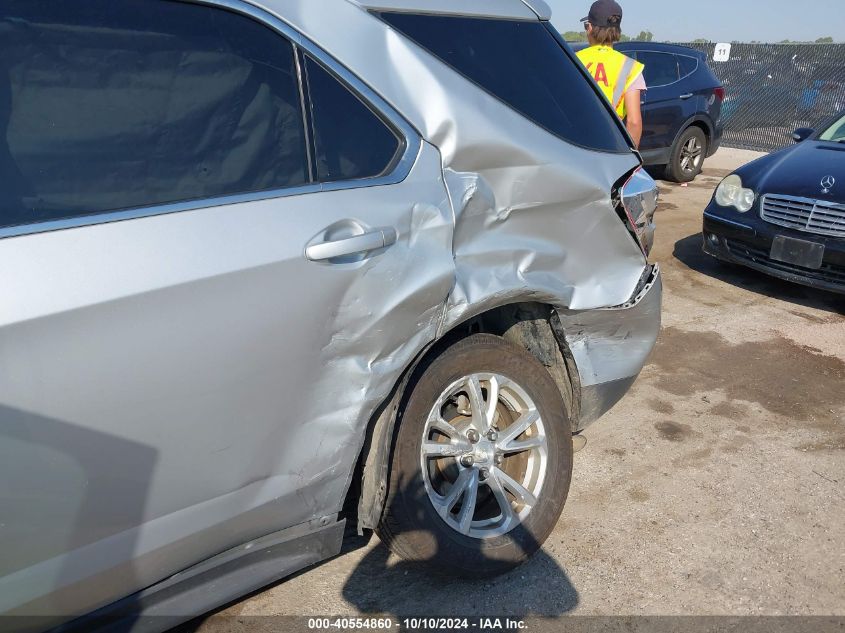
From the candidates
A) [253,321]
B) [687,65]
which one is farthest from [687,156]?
[253,321]

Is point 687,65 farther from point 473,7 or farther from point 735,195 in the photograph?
point 473,7

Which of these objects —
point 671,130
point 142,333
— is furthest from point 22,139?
point 671,130

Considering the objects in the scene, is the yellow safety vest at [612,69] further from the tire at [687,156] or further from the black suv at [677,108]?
the tire at [687,156]

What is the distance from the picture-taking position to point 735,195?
6.05 metres

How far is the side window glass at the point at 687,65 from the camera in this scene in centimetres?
1020

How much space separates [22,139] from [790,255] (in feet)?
16.7

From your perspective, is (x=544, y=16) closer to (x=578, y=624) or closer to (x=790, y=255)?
(x=578, y=624)

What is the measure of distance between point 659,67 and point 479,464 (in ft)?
28.9

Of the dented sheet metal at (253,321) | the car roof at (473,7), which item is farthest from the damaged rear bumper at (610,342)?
the car roof at (473,7)

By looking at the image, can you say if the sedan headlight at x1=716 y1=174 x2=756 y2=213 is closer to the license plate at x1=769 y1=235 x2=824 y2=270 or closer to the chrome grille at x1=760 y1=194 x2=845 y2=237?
the chrome grille at x1=760 y1=194 x2=845 y2=237

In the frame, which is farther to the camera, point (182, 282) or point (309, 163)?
point (309, 163)

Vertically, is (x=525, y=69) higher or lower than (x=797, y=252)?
higher

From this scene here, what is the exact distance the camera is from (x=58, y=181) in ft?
5.95

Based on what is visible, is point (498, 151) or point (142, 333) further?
point (498, 151)
